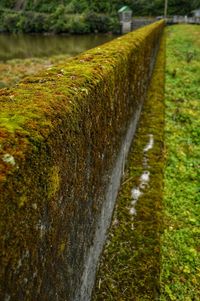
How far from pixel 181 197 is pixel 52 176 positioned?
420cm

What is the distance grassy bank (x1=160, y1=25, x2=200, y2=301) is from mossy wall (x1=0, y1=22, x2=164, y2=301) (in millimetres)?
1396

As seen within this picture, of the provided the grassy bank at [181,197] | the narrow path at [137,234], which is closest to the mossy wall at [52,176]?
the narrow path at [137,234]

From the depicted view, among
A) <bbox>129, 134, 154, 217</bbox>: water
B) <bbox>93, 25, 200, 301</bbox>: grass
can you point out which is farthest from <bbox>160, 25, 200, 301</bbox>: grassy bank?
<bbox>129, 134, 154, 217</bbox>: water

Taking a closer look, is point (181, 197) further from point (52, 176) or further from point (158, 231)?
point (52, 176)

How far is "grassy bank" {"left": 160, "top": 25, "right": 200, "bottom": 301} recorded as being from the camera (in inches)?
165

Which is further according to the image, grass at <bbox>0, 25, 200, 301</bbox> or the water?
the water

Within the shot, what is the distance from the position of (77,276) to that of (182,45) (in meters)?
22.2

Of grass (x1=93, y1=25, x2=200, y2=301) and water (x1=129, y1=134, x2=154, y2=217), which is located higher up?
water (x1=129, y1=134, x2=154, y2=217)

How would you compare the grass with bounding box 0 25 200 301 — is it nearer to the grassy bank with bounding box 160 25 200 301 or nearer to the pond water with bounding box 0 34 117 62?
the grassy bank with bounding box 160 25 200 301

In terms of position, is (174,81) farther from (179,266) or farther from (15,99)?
(15,99)

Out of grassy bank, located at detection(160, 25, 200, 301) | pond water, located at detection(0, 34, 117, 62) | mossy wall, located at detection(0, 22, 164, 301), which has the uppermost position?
mossy wall, located at detection(0, 22, 164, 301)

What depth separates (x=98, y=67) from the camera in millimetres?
3785

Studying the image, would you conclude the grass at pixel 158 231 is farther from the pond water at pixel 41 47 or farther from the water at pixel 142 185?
the pond water at pixel 41 47

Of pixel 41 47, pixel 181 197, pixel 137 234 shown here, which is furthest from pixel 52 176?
pixel 41 47
